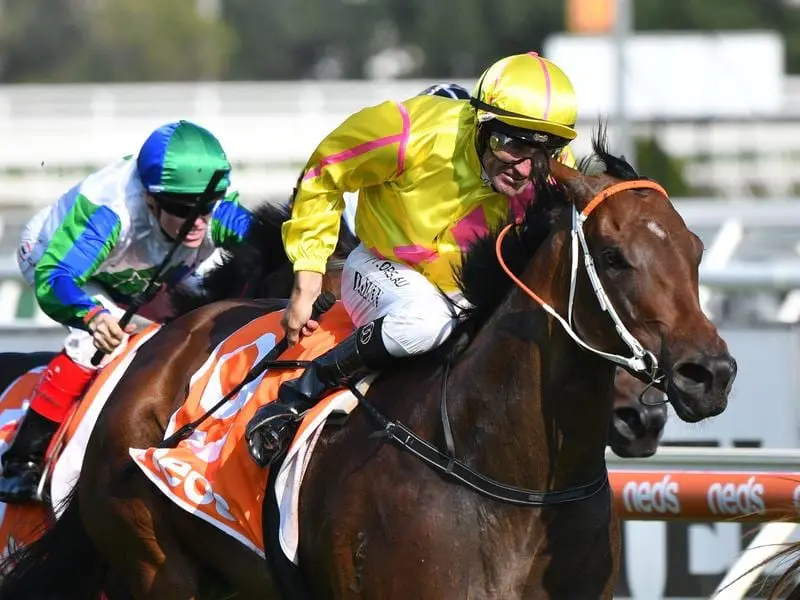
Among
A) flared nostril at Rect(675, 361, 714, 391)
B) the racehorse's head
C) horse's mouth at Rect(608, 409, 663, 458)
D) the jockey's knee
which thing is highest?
the racehorse's head

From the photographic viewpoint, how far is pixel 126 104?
22.9 m

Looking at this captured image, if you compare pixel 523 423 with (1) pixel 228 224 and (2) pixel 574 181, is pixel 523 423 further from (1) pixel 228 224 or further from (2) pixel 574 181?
(1) pixel 228 224

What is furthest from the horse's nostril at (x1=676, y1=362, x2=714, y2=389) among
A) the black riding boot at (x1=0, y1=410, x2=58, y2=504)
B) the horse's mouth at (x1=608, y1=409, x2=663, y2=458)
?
the black riding boot at (x1=0, y1=410, x2=58, y2=504)

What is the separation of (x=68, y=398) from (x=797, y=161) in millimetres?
16440

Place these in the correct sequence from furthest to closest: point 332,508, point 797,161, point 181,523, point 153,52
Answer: point 153,52
point 797,161
point 181,523
point 332,508

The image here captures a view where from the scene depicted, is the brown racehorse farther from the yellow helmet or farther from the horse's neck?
the yellow helmet

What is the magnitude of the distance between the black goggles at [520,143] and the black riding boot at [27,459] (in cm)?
202

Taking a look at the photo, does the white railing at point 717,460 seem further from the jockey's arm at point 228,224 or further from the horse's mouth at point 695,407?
the horse's mouth at point 695,407

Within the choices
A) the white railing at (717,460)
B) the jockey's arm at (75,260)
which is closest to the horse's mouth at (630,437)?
the white railing at (717,460)

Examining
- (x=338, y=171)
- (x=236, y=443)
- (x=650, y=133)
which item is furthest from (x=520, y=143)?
(x=650, y=133)

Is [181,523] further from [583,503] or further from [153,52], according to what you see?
[153,52]

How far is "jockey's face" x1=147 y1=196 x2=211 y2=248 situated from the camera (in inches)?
217

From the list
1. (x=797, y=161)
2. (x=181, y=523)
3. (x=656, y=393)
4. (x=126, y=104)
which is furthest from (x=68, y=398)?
(x=126, y=104)

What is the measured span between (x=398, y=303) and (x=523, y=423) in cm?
50
